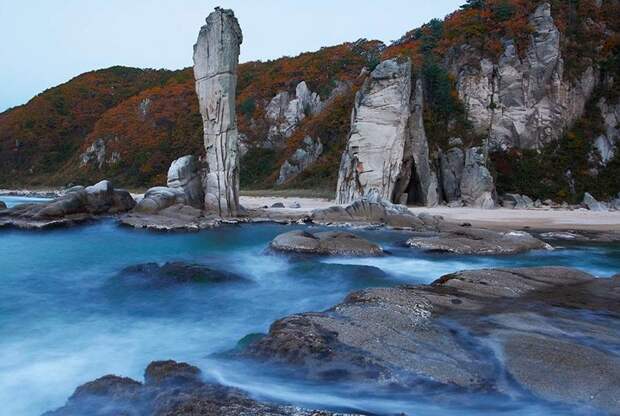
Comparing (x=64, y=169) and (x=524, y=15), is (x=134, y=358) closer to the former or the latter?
(x=524, y=15)

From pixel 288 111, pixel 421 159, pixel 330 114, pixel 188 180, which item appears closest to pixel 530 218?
pixel 421 159

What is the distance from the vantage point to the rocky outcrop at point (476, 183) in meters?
32.5

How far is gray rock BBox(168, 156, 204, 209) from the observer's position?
30.2 m

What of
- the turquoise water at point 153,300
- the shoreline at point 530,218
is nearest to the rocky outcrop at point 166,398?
the turquoise water at point 153,300

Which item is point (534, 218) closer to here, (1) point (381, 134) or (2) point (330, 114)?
(1) point (381, 134)

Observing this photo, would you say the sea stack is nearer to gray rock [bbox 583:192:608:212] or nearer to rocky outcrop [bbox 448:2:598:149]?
rocky outcrop [bbox 448:2:598:149]

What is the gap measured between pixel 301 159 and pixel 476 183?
22095mm

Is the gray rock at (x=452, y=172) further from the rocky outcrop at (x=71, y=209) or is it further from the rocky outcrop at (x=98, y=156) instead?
the rocky outcrop at (x=98, y=156)

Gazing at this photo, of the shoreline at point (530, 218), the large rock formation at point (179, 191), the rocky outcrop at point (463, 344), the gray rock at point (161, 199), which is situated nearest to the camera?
the rocky outcrop at point (463, 344)

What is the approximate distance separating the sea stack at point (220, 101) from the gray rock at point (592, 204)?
21916 millimetres

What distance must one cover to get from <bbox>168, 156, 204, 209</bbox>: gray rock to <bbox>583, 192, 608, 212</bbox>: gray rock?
2408 centimetres

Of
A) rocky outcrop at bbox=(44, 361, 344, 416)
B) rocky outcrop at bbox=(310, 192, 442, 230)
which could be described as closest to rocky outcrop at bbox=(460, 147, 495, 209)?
rocky outcrop at bbox=(310, 192, 442, 230)

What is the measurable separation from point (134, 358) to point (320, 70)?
189 ft

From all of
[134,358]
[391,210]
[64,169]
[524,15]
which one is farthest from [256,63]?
[134,358]
